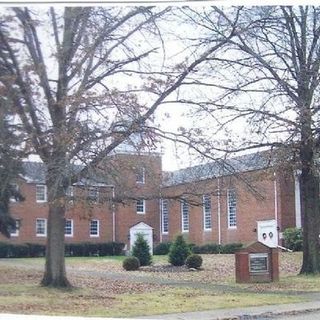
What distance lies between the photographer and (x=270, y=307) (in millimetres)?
8117

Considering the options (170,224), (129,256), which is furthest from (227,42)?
(129,256)

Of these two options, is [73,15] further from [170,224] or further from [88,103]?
[170,224]

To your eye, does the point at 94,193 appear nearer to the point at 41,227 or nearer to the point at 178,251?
the point at 41,227

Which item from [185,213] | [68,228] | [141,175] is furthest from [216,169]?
[68,228]

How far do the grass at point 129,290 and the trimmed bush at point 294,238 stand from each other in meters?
0.13

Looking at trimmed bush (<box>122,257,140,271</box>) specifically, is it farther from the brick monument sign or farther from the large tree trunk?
the large tree trunk

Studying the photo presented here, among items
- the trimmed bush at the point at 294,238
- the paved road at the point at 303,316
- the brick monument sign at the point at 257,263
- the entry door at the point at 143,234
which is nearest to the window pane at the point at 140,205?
the entry door at the point at 143,234

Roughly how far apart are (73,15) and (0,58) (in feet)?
3.09

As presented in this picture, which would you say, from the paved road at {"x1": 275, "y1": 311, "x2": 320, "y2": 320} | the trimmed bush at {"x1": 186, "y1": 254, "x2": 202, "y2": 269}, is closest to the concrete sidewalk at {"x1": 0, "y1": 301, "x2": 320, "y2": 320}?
the paved road at {"x1": 275, "y1": 311, "x2": 320, "y2": 320}

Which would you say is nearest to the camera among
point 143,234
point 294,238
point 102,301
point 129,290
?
point 102,301

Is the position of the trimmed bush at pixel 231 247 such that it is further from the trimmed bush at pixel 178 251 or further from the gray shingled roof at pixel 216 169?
the gray shingled roof at pixel 216 169

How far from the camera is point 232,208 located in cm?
826

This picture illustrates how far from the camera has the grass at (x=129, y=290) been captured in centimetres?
731

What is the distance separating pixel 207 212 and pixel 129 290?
128 centimetres
